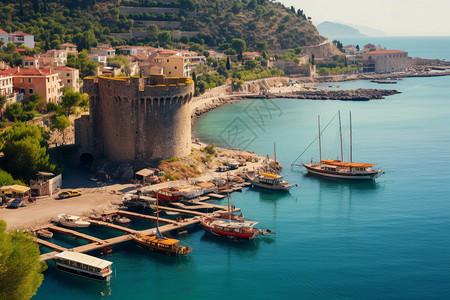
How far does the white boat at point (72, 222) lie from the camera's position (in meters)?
33.3

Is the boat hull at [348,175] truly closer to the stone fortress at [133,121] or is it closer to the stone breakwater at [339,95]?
the stone fortress at [133,121]

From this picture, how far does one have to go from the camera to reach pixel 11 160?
3828cm

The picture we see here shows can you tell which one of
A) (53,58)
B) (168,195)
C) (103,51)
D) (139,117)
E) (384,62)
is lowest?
(168,195)

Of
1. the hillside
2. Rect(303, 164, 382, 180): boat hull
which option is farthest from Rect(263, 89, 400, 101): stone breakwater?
Rect(303, 164, 382, 180): boat hull

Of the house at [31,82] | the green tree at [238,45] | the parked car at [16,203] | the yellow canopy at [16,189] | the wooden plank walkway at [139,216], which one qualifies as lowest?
the wooden plank walkway at [139,216]

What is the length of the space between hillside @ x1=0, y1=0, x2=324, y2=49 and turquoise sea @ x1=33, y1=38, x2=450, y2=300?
162ft

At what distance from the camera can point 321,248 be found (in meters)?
32.2

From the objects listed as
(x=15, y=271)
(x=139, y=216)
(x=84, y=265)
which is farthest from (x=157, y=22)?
(x=15, y=271)

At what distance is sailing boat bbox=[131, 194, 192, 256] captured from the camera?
30.8m

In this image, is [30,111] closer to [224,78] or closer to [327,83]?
[224,78]

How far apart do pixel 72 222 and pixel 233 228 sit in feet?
29.2

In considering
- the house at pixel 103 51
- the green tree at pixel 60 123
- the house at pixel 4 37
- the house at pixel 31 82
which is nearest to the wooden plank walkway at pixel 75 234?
the green tree at pixel 60 123

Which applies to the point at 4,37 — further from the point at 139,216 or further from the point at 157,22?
the point at 139,216

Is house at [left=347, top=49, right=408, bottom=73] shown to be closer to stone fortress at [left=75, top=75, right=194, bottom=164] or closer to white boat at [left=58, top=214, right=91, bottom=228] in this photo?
stone fortress at [left=75, top=75, right=194, bottom=164]
